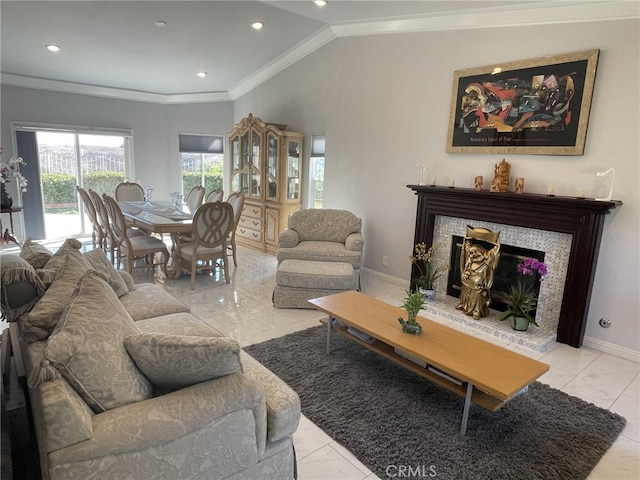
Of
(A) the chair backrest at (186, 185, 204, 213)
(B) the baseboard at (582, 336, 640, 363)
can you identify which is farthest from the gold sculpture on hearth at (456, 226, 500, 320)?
(A) the chair backrest at (186, 185, 204, 213)

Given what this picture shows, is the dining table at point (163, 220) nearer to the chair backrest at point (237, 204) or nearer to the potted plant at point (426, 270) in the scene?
the chair backrest at point (237, 204)

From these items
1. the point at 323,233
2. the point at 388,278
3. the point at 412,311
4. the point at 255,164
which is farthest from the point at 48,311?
the point at 255,164

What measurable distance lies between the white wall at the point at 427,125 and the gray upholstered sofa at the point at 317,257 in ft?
2.00

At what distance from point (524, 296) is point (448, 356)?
160cm

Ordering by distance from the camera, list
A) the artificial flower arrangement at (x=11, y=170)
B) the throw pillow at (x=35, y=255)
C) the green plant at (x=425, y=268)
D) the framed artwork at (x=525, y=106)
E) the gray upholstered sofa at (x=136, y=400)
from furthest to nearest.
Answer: the green plant at (x=425, y=268) < the artificial flower arrangement at (x=11, y=170) < the framed artwork at (x=525, y=106) < the throw pillow at (x=35, y=255) < the gray upholstered sofa at (x=136, y=400)

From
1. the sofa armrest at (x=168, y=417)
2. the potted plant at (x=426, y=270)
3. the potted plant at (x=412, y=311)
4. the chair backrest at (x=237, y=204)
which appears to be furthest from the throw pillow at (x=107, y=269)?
the potted plant at (x=426, y=270)

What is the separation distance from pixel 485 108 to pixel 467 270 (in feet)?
5.17

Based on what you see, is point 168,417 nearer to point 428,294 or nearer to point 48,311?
point 48,311

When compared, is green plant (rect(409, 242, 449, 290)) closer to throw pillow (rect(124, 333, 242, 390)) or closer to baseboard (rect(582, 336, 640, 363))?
baseboard (rect(582, 336, 640, 363))

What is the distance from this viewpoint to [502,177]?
355 cm

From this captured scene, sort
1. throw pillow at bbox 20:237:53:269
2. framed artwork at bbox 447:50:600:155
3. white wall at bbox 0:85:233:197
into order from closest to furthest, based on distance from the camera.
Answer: throw pillow at bbox 20:237:53:269 → framed artwork at bbox 447:50:600:155 → white wall at bbox 0:85:233:197

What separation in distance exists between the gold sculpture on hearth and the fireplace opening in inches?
8.4

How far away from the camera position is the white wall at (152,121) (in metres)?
6.59

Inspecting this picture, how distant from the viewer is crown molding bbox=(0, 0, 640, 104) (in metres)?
3.03
